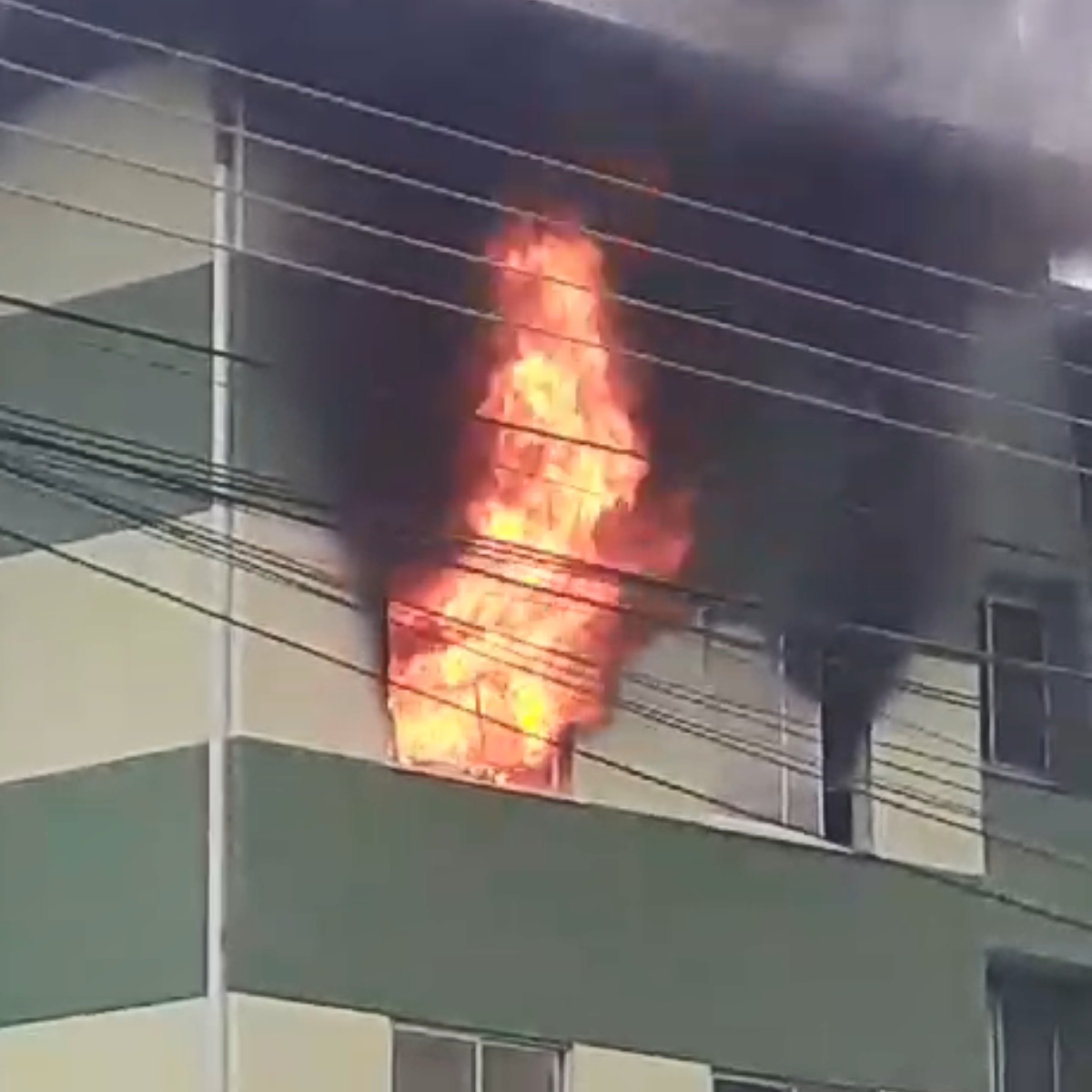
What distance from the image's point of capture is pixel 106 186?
1689 centimetres

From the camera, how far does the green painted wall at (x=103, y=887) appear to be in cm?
1577

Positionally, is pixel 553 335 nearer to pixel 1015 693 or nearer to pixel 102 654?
pixel 102 654

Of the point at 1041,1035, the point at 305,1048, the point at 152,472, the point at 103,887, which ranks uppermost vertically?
the point at 152,472

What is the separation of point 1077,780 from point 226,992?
5.88 m

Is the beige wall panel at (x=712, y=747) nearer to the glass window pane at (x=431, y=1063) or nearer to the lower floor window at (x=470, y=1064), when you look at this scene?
the lower floor window at (x=470, y=1064)

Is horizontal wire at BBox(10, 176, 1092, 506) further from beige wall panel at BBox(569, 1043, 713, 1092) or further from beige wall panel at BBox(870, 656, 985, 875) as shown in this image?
beige wall panel at BBox(569, 1043, 713, 1092)

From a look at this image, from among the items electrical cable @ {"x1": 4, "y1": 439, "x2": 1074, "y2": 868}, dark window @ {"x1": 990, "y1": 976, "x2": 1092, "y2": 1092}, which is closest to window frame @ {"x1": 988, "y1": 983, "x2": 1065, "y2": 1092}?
dark window @ {"x1": 990, "y1": 976, "x2": 1092, "y2": 1092}

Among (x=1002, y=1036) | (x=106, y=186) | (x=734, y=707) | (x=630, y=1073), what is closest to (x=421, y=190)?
(x=106, y=186)

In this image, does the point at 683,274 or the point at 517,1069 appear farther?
the point at 683,274

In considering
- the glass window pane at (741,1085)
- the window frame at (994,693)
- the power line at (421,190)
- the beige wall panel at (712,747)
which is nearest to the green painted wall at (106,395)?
the power line at (421,190)

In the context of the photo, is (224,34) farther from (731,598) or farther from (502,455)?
(731,598)

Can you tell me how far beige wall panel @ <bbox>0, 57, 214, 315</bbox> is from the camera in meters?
16.1

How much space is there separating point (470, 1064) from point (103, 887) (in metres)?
1.79

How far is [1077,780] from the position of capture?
19.7 meters
